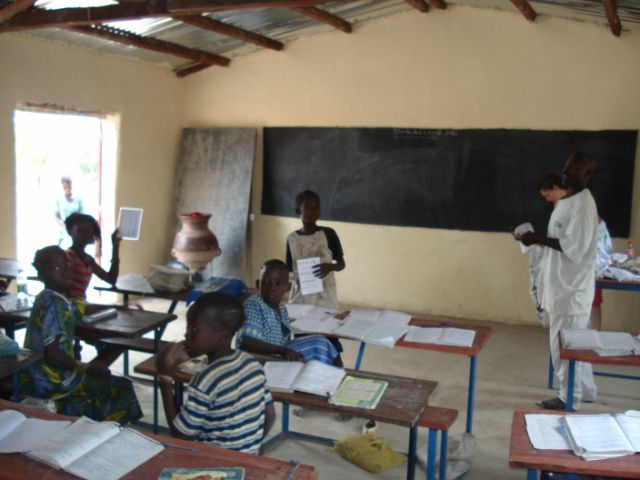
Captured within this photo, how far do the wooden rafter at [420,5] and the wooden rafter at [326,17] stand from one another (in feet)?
2.53

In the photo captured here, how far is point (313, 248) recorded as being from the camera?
13.8 feet

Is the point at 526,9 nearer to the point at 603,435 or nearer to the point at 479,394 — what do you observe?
the point at 479,394

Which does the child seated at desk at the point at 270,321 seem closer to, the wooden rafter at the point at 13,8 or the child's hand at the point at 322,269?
the child's hand at the point at 322,269

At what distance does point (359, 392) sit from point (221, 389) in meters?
0.68

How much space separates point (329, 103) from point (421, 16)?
135 cm

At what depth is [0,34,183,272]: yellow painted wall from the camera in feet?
19.5

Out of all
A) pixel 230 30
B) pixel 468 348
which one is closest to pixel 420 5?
pixel 230 30

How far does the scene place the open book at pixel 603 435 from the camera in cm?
193

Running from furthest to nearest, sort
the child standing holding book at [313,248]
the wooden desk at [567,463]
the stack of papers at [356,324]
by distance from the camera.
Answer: the child standing holding book at [313,248]
the stack of papers at [356,324]
the wooden desk at [567,463]

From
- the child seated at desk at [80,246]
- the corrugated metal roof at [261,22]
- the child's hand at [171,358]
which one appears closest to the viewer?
the child's hand at [171,358]

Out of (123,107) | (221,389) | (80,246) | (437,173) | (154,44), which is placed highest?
(154,44)

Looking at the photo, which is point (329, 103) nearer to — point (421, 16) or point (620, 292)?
point (421, 16)

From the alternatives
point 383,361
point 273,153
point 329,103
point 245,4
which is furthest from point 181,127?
point 383,361

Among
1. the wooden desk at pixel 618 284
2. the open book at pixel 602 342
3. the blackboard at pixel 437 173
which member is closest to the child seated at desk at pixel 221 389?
the open book at pixel 602 342
